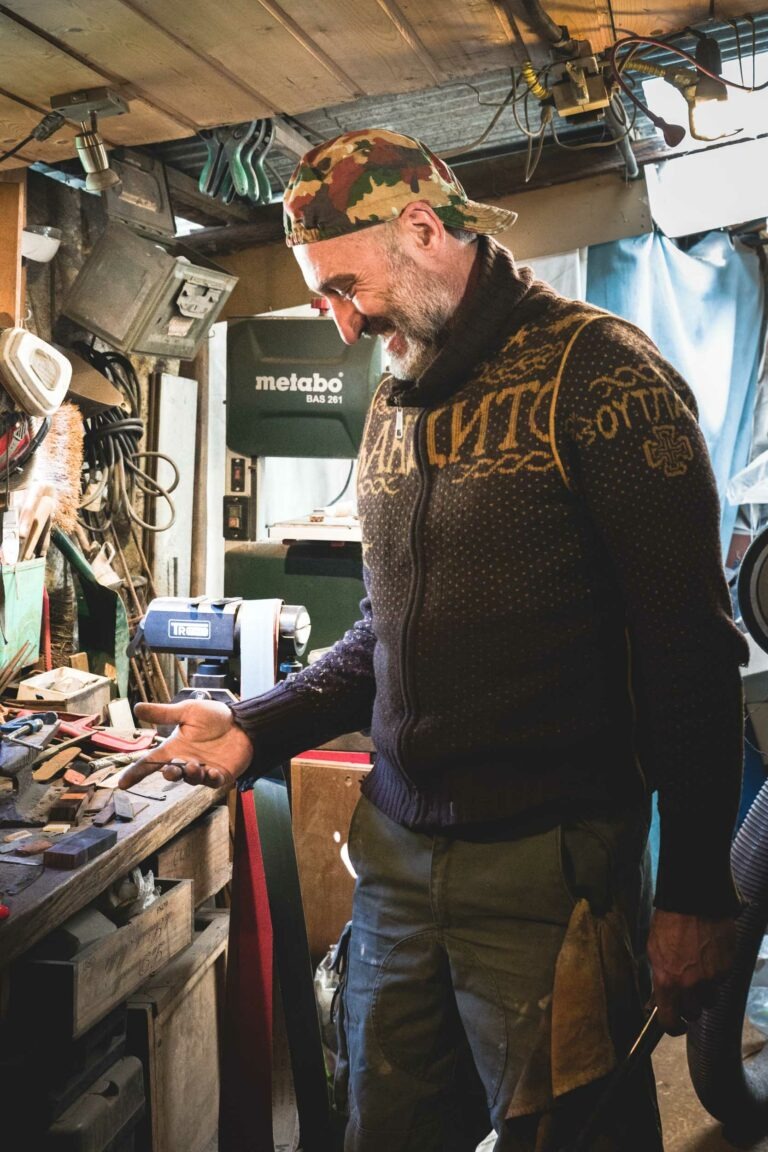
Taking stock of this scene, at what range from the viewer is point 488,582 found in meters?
1.23

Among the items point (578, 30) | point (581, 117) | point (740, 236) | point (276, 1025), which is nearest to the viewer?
point (578, 30)

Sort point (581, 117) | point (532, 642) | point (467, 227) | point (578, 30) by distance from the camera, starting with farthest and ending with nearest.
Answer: point (581, 117) < point (578, 30) < point (467, 227) < point (532, 642)

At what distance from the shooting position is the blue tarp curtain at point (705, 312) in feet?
11.5

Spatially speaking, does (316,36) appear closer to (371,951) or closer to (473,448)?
(473,448)

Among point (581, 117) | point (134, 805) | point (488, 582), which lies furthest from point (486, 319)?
point (581, 117)

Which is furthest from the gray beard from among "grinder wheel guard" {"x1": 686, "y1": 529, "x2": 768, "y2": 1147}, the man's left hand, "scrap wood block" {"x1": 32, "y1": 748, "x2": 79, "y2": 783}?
"grinder wheel guard" {"x1": 686, "y1": 529, "x2": 768, "y2": 1147}

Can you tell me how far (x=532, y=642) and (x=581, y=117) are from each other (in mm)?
1824

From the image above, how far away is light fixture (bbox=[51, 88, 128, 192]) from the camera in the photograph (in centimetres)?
198

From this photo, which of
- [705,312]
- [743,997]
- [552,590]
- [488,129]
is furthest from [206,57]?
[743,997]

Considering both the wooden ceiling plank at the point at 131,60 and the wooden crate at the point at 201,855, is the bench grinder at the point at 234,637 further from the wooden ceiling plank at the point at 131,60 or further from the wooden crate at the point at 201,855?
the wooden ceiling plank at the point at 131,60

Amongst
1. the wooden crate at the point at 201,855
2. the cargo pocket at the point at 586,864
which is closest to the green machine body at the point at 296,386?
the wooden crate at the point at 201,855

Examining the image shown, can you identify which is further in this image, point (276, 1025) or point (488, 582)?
point (276, 1025)

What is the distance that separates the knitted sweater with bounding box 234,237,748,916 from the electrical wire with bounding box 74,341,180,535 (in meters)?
2.21

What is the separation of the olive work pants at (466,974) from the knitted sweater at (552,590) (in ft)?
0.15
